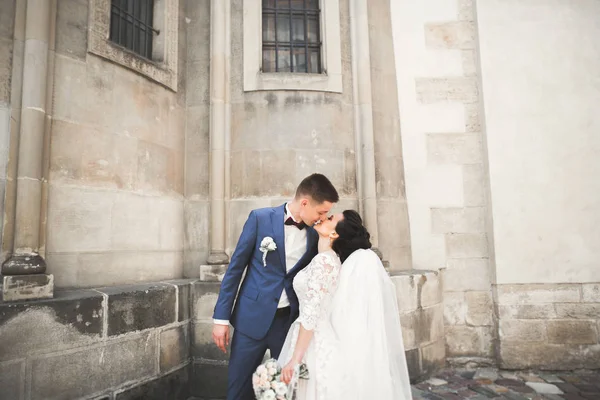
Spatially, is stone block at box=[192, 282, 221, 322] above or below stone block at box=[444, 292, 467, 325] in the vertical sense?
above

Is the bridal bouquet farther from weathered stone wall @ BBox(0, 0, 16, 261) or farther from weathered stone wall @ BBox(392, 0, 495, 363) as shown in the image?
weathered stone wall @ BBox(392, 0, 495, 363)

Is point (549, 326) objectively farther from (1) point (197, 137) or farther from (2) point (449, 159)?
(1) point (197, 137)

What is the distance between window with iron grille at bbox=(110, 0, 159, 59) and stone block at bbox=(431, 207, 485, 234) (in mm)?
4003

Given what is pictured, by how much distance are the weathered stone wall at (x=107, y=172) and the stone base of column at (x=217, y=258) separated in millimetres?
451

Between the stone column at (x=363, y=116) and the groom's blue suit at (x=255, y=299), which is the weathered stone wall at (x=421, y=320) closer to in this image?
the stone column at (x=363, y=116)

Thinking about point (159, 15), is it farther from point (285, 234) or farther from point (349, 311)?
point (349, 311)

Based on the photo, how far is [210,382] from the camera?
12.3 ft

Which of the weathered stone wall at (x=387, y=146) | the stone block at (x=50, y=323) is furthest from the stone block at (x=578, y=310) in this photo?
the stone block at (x=50, y=323)

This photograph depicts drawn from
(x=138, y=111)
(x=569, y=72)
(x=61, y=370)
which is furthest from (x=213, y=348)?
(x=569, y=72)

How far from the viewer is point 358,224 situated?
247cm

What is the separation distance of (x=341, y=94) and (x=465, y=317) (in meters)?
3.12

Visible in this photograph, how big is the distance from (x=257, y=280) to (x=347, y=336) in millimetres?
723

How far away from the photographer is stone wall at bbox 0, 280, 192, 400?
2645mm

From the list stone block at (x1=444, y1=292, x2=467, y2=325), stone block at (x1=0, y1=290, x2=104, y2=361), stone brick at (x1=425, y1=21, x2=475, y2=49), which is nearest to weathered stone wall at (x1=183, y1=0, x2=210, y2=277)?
stone block at (x1=0, y1=290, x2=104, y2=361)
